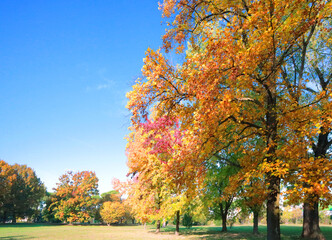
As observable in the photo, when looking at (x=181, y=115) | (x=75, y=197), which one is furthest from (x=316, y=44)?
(x=75, y=197)

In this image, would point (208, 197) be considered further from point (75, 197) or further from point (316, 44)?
point (75, 197)

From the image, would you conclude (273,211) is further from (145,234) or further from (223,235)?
(145,234)

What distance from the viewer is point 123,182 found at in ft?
72.8

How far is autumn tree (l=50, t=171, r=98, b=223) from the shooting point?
157ft

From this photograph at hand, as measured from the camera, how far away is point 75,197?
4844cm

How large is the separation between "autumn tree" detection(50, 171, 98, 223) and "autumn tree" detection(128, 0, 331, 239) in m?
47.2

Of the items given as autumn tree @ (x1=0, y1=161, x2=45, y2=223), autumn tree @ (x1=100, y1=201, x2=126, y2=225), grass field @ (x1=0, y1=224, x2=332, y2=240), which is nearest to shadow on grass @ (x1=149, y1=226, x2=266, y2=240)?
grass field @ (x1=0, y1=224, x2=332, y2=240)

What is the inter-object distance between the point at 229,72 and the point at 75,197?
165 feet

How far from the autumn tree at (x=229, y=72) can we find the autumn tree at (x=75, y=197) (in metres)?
47.2

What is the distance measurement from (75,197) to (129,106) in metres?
47.8

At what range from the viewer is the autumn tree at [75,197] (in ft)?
157

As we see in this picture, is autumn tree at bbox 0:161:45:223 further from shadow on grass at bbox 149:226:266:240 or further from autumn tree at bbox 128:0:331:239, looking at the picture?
autumn tree at bbox 128:0:331:239

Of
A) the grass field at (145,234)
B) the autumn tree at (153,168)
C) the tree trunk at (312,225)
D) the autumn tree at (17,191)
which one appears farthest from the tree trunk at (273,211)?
the autumn tree at (17,191)

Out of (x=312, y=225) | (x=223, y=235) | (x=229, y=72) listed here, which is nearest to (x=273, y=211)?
(x=229, y=72)
